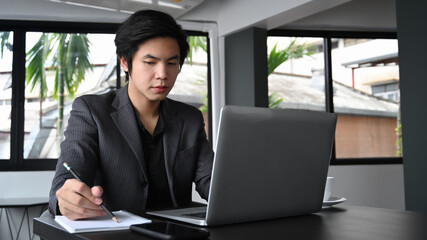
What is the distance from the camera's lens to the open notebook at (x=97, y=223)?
1.06 m

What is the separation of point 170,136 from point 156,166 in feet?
0.43

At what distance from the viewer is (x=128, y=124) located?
1.70m

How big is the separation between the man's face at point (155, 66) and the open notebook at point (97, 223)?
589 mm

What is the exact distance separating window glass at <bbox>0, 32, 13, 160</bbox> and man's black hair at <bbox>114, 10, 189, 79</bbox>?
3188 mm

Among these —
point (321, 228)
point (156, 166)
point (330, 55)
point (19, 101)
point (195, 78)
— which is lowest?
point (321, 228)

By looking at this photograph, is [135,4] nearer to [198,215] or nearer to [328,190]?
[328,190]

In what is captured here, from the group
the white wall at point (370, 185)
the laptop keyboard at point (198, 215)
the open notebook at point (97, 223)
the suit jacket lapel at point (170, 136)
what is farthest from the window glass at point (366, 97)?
the open notebook at point (97, 223)

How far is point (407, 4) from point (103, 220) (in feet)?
9.59

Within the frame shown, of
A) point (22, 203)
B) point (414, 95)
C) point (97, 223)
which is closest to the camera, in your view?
point (97, 223)

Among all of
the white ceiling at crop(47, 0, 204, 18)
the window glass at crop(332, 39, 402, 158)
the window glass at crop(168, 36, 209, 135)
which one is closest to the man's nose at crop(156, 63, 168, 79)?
the white ceiling at crop(47, 0, 204, 18)

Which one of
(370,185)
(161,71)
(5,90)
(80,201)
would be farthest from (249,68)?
(80,201)

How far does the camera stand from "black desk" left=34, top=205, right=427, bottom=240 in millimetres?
1016

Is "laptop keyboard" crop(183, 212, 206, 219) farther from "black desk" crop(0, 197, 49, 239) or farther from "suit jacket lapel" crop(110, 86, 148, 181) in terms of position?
"black desk" crop(0, 197, 49, 239)

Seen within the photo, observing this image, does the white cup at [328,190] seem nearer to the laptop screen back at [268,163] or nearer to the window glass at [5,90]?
the laptop screen back at [268,163]
